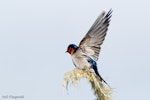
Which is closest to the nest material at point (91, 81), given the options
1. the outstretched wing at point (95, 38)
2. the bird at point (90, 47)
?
the bird at point (90, 47)

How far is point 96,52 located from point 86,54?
16 centimetres

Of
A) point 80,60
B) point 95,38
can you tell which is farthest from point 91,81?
point 95,38

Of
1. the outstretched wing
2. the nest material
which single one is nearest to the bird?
the outstretched wing

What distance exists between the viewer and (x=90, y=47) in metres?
4.67

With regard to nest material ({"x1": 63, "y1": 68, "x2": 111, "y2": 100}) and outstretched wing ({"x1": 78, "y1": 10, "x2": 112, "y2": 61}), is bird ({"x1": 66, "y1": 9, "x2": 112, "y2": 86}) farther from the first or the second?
nest material ({"x1": 63, "y1": 68, "x2": 111, "y2": 100})

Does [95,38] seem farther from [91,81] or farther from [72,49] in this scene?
[91,81]

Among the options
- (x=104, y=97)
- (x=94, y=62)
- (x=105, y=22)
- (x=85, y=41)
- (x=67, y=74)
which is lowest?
(x=104, y=97)

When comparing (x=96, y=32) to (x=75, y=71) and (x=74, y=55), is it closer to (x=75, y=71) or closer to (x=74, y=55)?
(x=74, y=55)

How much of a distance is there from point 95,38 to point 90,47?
0.21 m

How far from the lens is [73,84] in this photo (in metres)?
2.25

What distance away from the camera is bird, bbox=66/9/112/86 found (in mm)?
4227

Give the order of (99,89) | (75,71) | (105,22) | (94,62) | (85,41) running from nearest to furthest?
(99,89), (75,71), (94,62), (85,41), (105,22)

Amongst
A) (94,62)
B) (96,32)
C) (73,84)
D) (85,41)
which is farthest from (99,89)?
(96,32)

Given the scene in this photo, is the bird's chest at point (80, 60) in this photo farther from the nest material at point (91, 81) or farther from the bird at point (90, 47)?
the nest material at point (91, 81)
